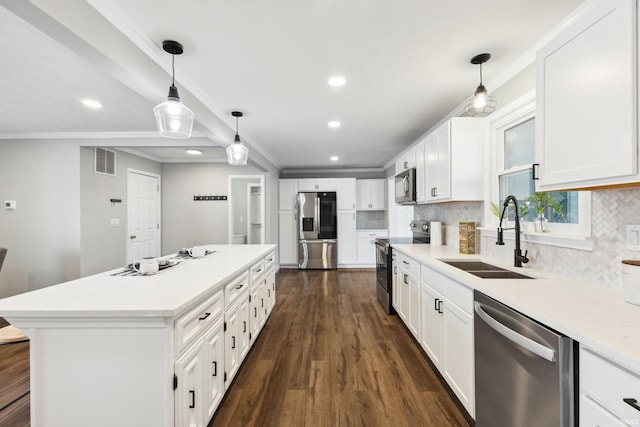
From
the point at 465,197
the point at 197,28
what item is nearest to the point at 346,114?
the point at 465,197

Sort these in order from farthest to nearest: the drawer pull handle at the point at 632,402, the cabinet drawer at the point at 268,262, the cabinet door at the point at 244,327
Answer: the cabinet drawer at the point at 268,262
the cabinet door at the point at 244,327
the drawer pull handle at the point at 632,402

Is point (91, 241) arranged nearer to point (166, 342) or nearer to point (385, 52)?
point (166, 342)

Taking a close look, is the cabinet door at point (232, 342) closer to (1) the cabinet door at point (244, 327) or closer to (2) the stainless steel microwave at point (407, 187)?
(1) the cabinet door at point (244, 327)

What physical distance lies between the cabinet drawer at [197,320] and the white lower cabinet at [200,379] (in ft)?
0.15

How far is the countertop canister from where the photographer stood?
1137mm

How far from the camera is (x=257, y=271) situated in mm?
2764

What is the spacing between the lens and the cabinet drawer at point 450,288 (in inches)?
64.7

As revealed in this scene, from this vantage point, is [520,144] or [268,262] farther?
[268,262]

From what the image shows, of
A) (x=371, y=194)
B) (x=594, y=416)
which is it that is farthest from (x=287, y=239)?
(x=594, y=416)

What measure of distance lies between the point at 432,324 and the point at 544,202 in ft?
3.81

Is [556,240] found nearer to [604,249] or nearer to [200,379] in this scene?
→ [604,249]

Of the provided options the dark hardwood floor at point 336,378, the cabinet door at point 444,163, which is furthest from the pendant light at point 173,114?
the cabinet door at point 444,163

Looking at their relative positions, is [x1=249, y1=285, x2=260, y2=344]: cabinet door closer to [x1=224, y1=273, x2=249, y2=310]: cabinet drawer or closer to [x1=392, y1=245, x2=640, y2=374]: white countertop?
[x1=224, y1=273, x2=249, y2=310]: cabinet drawer

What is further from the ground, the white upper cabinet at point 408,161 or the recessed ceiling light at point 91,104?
the recessed ceiling light at point 91,104
